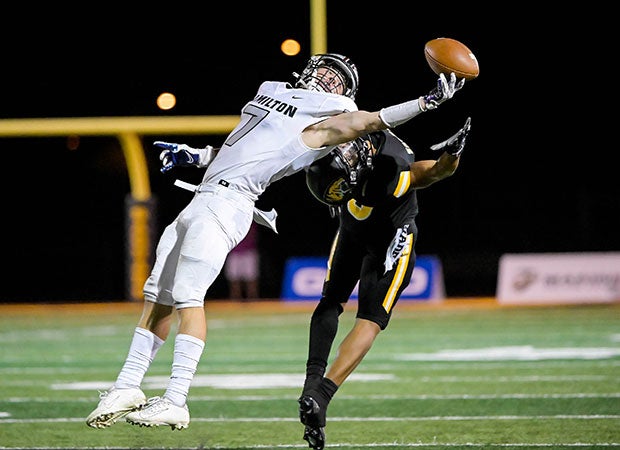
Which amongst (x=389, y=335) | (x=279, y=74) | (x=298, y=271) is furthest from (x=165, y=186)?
(x=389, y=335)

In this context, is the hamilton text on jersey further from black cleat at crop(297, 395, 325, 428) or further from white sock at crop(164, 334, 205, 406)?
black cleat at crop(297, 395, 325, 428)

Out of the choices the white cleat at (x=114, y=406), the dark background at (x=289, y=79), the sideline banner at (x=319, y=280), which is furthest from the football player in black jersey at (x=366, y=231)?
the sideline banner at (x=319, y=280)

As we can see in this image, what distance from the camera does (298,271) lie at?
15.2 m

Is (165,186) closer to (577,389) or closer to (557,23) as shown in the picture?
(557,23)

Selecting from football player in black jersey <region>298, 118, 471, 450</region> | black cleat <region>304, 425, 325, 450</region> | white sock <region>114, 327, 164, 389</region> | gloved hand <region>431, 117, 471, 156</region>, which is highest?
gloved hand <region>431, 117, 471, 156</region>

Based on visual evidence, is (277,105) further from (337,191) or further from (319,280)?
(319,280)

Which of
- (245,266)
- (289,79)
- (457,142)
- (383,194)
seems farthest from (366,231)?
(245,266)

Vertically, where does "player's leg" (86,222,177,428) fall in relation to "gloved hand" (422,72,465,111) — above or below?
below

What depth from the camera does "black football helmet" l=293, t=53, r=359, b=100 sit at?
4.85m

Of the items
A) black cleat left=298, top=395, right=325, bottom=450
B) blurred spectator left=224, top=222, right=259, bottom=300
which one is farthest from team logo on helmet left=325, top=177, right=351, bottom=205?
blurred spectator left=224, top=222, right=259, bottom=300

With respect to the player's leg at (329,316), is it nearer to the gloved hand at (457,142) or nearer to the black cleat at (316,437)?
the black cleat at (316,437)

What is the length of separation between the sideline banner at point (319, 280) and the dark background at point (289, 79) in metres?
2.31

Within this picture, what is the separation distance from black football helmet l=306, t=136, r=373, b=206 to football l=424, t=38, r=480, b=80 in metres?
0.50

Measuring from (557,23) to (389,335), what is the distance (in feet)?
52.1
